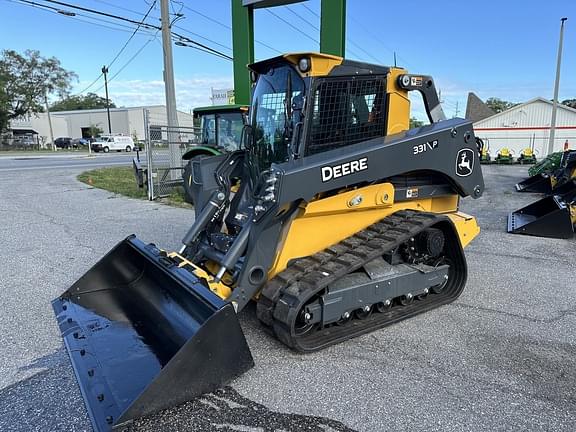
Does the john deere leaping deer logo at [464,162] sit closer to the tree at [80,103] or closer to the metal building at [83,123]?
the metal building at [83,123]

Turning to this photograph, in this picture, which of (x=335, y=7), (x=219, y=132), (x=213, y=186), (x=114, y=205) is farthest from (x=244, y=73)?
(x=213, y=186)

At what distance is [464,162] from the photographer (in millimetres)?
4355

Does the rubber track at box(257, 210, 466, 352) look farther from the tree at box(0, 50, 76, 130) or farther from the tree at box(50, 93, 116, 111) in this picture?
the tree at box(50, 93, 116, 111)

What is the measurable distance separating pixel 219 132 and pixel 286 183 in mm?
8200

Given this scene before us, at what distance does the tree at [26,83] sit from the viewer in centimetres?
5428

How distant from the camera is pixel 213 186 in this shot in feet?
14.7

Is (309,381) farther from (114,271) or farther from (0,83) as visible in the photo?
(0,83)

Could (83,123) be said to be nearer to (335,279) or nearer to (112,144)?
(112,144)

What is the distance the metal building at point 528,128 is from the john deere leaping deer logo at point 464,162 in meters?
30.8

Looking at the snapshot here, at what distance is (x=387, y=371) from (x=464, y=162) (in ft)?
7.70

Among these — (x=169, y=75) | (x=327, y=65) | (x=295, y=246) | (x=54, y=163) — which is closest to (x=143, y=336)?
(x=295, y=246)

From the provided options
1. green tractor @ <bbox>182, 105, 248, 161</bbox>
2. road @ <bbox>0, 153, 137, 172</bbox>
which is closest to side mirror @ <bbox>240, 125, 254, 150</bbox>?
green tractor @ <bbox>182, 105, 248, 161</bbox>

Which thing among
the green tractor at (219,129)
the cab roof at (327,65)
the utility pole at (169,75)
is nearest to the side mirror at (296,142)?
the cab roof at (327,65)

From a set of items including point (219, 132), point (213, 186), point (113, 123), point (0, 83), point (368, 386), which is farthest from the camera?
point (113, 123)
